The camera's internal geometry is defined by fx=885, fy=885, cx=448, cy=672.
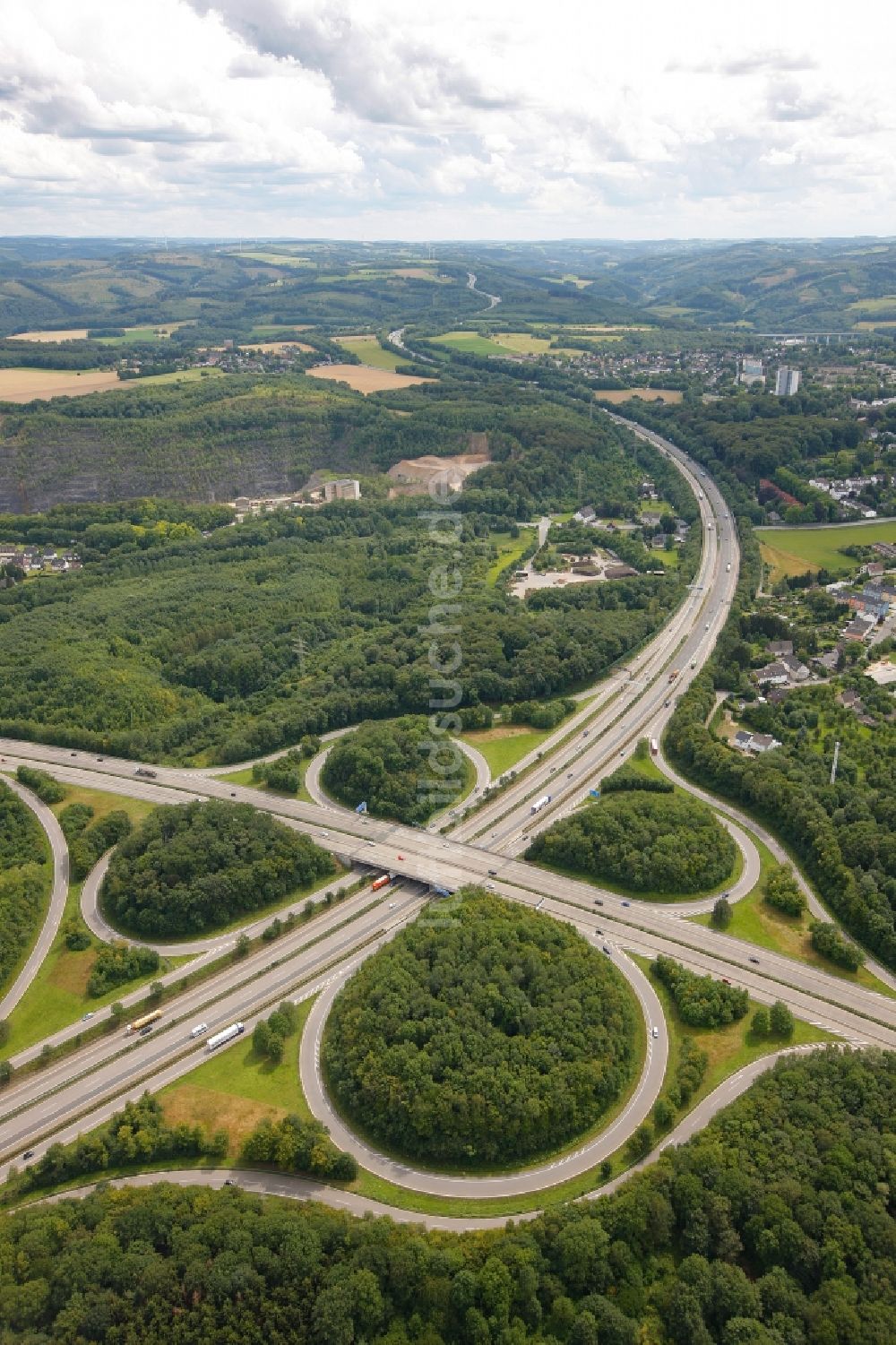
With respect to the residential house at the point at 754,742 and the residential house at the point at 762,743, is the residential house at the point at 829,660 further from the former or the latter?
the residential house at the point at 762,743

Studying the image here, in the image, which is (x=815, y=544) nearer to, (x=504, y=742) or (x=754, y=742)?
(x=754, y=742)

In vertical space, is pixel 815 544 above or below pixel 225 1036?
above

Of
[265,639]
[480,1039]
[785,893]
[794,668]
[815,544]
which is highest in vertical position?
[815,544]

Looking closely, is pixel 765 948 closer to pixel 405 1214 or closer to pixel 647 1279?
pixel 647 1279

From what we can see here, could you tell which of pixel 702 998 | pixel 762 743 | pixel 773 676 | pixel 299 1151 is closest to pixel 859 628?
pixel 773 676

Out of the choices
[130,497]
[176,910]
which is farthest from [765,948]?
[130,497]

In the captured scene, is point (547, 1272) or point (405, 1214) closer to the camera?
point (547, 1272)

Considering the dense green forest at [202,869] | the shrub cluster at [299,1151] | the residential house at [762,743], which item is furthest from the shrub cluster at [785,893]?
the shrub cluster at [299,1151]
